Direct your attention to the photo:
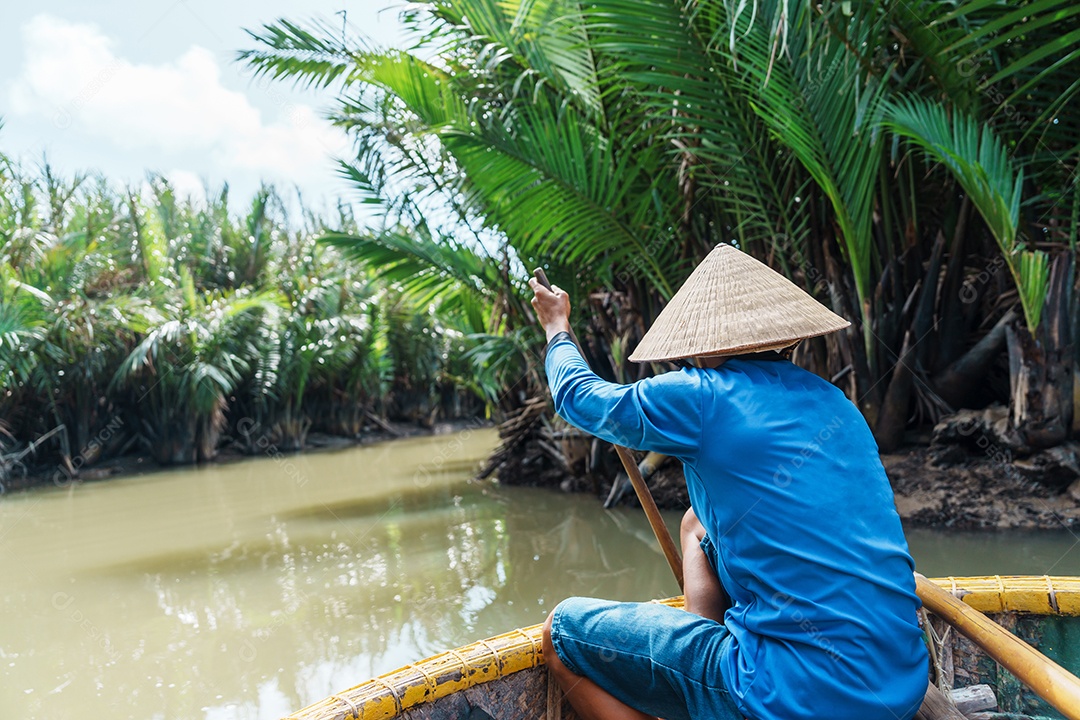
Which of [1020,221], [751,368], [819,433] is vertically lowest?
[819,433]

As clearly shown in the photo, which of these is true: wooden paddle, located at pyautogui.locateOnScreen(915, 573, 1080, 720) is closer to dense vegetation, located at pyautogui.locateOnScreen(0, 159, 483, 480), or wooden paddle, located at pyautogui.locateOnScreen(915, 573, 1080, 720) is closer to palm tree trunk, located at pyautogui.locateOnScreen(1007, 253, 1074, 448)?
palm tree trunk, located at pyautogui.locateOnScreen(1007, 253, 1074, 448)

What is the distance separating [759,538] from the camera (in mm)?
1237

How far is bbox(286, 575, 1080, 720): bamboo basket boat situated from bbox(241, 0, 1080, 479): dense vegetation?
80.9 inches

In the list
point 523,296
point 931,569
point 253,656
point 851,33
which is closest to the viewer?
point 253,656

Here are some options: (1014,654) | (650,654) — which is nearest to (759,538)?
(650,654)

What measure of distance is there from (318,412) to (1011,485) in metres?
12.0

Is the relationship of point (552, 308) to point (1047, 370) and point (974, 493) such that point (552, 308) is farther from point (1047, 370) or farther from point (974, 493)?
point (974, 493)

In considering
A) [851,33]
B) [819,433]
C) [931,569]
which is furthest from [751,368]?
[851,33]

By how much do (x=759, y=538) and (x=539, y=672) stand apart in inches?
32.7

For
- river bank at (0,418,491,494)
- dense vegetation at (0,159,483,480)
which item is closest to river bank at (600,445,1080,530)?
dense vegetation at (0,159,483,480)

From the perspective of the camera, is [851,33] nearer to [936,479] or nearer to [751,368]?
[936,479]

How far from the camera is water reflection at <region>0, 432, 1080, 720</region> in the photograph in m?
3.07

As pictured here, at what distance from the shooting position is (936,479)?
4.66m

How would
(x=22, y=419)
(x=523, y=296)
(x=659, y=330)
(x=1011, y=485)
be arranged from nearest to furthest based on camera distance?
(x=659, y=330)
(x=1011, y=485)
(x=523, y=296)
(x=22, y=419)
